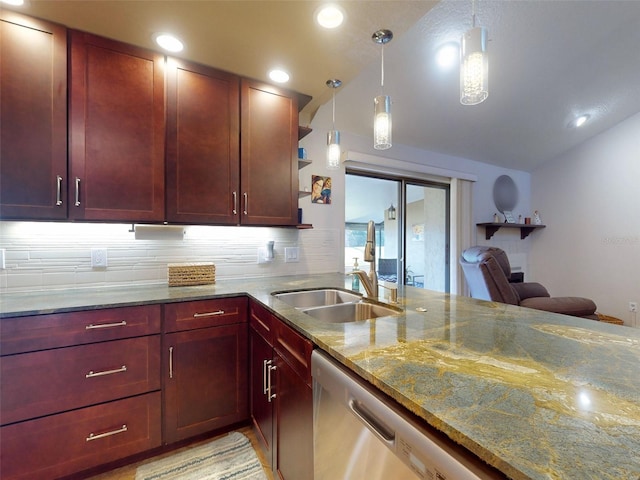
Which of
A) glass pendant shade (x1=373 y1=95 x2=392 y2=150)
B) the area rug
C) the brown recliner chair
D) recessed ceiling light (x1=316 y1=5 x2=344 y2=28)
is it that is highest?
recessed ceiling light (x1=316 y1=5 x2=344 y2=28)

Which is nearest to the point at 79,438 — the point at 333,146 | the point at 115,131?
the point at 115,131

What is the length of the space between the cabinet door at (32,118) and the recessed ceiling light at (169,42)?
17.7 inches

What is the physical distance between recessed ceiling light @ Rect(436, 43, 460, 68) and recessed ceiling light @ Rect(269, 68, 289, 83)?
1164 mm

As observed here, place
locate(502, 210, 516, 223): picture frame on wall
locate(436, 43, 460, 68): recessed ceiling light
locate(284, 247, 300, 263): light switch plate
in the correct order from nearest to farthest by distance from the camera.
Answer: locate(436, 43, 460, 68): recessed ceiling light < locate(284, 247, 300, 263): light switch plate < locate(502, 210, 516, 223): picture frame on wall

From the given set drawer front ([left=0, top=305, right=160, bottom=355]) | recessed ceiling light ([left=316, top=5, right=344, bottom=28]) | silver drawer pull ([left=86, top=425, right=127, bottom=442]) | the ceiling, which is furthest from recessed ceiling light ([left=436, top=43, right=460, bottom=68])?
silver drawer pull ([left=86, top=425, right=127, bottom=442])

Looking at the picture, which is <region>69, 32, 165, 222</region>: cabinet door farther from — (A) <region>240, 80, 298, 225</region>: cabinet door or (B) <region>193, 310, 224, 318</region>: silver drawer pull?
(B) <region>193, 310, 224, 318</region>: silver drawer pull

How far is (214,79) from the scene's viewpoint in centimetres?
179

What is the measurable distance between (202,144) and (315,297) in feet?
4.02

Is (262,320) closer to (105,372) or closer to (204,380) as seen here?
(204,380)

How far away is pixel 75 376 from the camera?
4.18 feet

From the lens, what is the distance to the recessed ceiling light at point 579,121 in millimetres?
3342

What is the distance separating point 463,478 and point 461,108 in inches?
120

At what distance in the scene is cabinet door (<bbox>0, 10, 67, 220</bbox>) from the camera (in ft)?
4.39

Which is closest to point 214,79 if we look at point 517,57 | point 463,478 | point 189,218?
point 189,218
